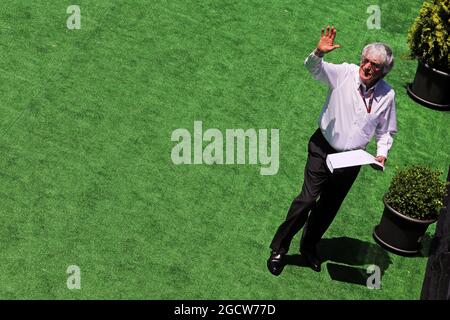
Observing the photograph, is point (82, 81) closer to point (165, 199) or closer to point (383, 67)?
point (165, 199)

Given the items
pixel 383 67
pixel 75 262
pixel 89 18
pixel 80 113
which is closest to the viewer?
pixel 383 67

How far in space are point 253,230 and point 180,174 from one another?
102 centimetres

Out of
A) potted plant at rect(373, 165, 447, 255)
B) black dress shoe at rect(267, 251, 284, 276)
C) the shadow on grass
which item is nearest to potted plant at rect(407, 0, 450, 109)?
potted plant at rect(373, 165, 447, 255)

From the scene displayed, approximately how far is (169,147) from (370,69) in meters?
2.79

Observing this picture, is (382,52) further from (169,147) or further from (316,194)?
(169,147)

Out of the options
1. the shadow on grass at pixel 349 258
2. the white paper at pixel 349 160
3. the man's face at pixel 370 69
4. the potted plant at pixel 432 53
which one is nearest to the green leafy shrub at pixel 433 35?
the potted plant at pixel 432 53

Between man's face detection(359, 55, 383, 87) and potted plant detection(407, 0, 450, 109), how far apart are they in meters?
2.96

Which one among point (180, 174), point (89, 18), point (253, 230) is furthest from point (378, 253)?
point (89, 18)

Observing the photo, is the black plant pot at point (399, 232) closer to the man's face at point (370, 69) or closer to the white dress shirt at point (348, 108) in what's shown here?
the white dress shirt at point (348, 108)

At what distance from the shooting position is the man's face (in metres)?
7.77

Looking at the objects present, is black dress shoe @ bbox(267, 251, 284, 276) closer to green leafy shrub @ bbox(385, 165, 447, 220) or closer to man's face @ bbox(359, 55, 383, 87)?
green leafy shrub @ bbox(385, 165, 447, 220)

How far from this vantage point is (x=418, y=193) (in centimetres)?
874

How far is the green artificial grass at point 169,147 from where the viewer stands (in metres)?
8.53

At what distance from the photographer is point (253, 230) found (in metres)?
9.13
